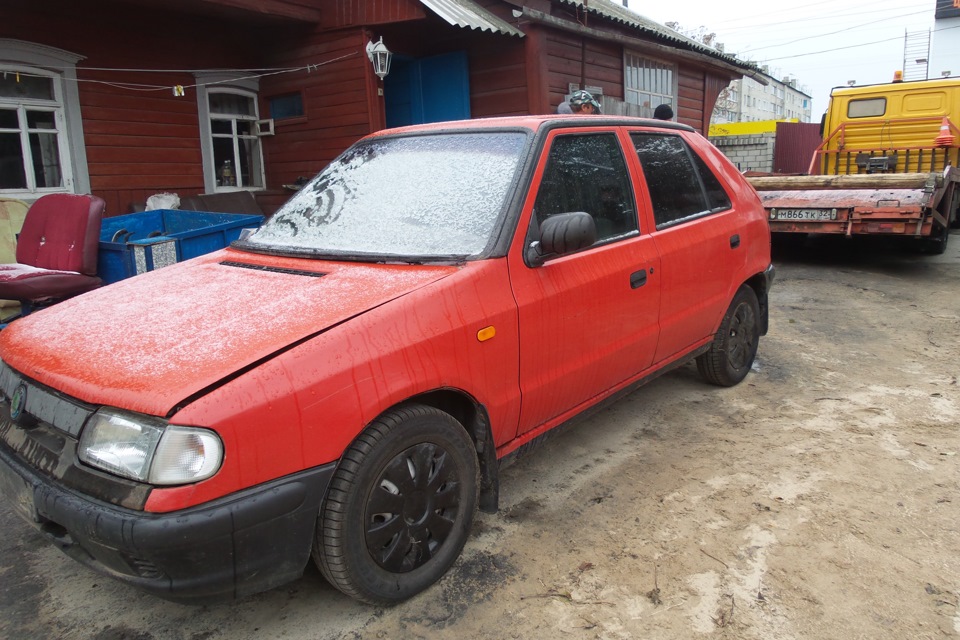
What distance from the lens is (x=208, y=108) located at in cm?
956

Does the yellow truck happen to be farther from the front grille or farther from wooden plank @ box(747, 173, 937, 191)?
the front grille

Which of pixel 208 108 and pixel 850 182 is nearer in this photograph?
pixel 850 182

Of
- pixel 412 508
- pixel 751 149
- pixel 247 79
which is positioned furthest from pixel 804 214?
pixel 751 149

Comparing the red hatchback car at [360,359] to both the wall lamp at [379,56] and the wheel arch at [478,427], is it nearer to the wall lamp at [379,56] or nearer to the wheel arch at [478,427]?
the wheel arch at [478,427]

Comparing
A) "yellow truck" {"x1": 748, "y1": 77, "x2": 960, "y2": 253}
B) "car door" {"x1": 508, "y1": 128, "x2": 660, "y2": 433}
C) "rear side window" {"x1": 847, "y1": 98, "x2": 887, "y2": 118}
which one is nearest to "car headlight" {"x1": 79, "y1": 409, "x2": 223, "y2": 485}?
"car door" {"x1": 508, "y1": 128, "x2": 660, "y2": 433}

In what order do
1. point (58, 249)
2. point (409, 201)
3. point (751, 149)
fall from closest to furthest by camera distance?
point (409, 201), point (58, 249), point (751, 149)

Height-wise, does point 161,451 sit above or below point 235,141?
below

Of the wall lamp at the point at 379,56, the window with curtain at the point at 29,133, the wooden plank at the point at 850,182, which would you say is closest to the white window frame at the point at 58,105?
the window with curtain at the point at 29,133

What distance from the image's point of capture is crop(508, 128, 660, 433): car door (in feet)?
9.08

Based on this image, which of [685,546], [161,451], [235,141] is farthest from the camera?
[235,141]

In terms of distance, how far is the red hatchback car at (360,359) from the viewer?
1.91 meters

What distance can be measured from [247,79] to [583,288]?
8.68 m

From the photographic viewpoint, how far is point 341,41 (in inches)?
360

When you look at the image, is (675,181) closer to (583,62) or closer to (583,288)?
(583,288)
